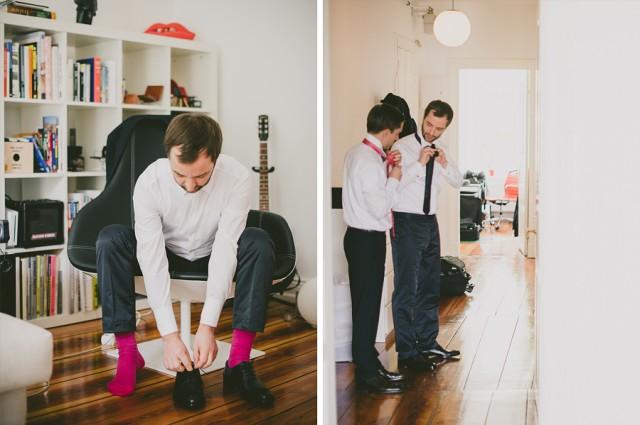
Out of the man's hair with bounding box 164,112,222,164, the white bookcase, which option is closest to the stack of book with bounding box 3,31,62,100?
the white bookcase

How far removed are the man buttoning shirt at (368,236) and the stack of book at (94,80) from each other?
88 cm

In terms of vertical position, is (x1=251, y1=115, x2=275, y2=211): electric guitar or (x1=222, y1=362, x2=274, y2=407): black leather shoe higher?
(x1=251, y1=115, x2=275, y2=211): electric guitar

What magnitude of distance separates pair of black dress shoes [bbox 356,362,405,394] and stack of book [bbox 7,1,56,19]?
1651mm

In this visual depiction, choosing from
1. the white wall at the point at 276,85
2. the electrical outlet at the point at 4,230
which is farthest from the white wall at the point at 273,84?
the electrical outlet at the point at 4,230

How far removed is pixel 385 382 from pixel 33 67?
1.62 m

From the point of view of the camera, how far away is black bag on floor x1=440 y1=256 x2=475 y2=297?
2494 mm

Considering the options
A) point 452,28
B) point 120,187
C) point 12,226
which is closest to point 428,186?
point 452,28

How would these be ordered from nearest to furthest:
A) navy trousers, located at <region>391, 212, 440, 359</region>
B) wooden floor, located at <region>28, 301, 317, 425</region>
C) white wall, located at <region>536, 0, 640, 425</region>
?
white wall, located at <region>536, 0, 640, 425</region> → wooden floor, located at <region>28, 301, 317, 425</region> → navy trousers, located at <region>391, 212, 440, 359</region>

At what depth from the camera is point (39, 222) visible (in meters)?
2.19

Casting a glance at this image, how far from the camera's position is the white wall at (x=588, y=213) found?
2127mm

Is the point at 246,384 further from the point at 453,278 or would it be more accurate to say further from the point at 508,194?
the point at 508,194

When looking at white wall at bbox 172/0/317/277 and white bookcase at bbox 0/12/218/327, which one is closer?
white bookcase at bbox 0/12/218/327

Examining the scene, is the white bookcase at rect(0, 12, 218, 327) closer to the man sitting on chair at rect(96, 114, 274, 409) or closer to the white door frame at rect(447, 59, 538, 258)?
the man sitting on chair at rect(96, 114, 274, 409)

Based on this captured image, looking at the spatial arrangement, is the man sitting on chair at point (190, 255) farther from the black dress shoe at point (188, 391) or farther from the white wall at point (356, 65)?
the white wall at point (356, 65)
